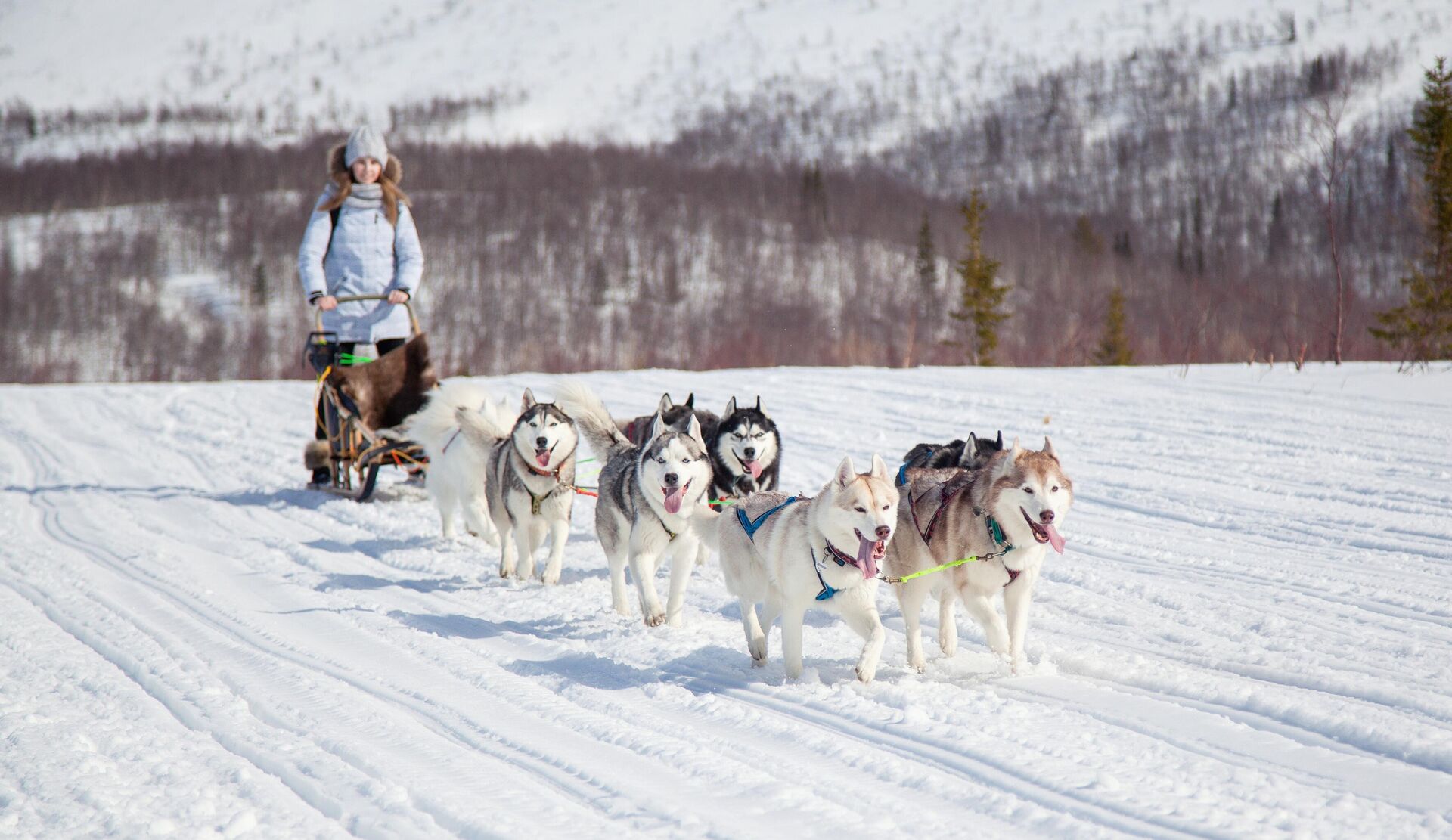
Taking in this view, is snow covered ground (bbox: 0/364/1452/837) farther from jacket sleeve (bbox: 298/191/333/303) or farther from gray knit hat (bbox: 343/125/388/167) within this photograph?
gray knit hat (bbox: 343/125/388/167)

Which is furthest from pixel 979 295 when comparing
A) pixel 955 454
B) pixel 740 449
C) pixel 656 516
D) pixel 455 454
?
pixel 656 516

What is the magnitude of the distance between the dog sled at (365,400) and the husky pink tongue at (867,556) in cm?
460

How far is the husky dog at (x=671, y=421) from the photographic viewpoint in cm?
606

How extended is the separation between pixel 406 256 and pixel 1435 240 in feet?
64.8

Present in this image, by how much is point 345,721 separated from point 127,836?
0.90 meters

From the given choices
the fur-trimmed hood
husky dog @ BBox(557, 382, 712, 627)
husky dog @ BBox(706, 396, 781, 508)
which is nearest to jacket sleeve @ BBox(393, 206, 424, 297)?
the fur-trimmed hood

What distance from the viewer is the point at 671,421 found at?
618cm

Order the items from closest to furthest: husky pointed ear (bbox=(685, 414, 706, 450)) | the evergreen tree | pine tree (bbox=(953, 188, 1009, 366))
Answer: husky pointed ear (bbox=(685, 414, 706, 450))
pine tree (bbox=(953, 188, 1009, 366))
the evergreen tree

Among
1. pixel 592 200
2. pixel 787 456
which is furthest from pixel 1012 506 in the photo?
pixel 592 200

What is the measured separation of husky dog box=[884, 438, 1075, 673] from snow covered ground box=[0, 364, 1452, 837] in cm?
19

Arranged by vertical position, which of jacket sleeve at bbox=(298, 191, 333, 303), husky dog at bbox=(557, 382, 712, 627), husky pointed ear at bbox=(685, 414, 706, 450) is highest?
jacket sleeve at bbox=(298, 191, 333, 303)

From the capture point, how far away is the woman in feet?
24.6

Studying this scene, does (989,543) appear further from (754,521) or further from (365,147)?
(365,147)

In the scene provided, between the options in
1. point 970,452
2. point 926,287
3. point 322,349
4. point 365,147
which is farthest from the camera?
point 926,287
